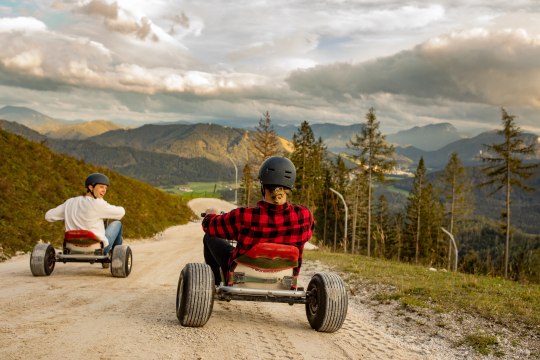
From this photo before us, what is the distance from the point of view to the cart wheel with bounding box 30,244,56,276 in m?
9.91

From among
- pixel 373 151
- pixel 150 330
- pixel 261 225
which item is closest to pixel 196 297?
pixel 150 330

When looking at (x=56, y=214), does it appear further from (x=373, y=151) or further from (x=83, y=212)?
(x=373, y=151)

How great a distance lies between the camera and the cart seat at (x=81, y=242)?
10305 millimetres

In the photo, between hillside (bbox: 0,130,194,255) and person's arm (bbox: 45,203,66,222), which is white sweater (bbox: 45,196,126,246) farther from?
hillside (bbox: 0,130,194,255)

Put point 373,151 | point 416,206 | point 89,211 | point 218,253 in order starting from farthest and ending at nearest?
point 416,206 < point 373,151 < point 89,211 < point 218,253

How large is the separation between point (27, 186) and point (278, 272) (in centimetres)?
2125

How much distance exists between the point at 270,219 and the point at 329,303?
1341 millimetres

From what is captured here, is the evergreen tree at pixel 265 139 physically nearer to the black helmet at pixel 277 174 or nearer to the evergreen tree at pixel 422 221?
the evergreen tree at pixel 422 221

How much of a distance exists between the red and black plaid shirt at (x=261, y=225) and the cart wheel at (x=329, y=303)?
66 centimetres

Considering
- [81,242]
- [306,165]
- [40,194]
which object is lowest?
[81,242]

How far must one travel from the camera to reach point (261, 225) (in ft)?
19.9

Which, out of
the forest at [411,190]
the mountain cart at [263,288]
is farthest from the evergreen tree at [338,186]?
the mountain cart at [263,288]

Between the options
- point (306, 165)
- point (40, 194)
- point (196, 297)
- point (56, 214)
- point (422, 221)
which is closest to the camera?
point (196, 297)

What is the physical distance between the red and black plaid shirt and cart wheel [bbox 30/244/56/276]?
5592mm
